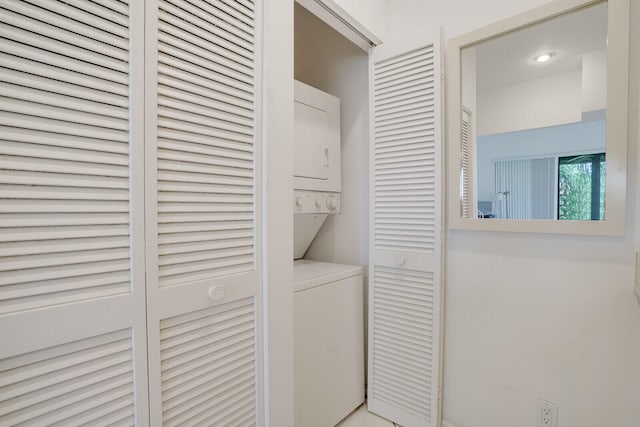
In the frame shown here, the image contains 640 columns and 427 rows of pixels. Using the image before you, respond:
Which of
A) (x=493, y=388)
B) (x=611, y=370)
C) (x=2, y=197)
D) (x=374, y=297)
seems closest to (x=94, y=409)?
(x=2, y=197)

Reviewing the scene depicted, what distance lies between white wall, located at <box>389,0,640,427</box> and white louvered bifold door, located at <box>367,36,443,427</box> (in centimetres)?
15

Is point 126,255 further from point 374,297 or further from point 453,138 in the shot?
point 453,138

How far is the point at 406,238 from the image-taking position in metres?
1.77

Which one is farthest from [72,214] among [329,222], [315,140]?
[329,222]

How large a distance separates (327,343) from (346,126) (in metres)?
1.45

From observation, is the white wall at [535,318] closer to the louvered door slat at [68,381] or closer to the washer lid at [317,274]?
the washer lid at [317,274]

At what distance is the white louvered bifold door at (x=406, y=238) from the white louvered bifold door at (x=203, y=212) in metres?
0.95

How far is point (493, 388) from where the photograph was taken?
1600mm

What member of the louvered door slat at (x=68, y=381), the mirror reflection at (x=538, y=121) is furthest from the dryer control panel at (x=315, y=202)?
the louvered door slat at (x=68, y=381)

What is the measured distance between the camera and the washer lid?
62.2 inches

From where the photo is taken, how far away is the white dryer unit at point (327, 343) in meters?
1.55

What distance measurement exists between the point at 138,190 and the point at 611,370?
192 cm

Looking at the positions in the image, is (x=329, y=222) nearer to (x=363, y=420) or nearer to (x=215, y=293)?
(x=363, y=420)

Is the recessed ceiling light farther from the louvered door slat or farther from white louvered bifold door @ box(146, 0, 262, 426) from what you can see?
the louvered door slat
